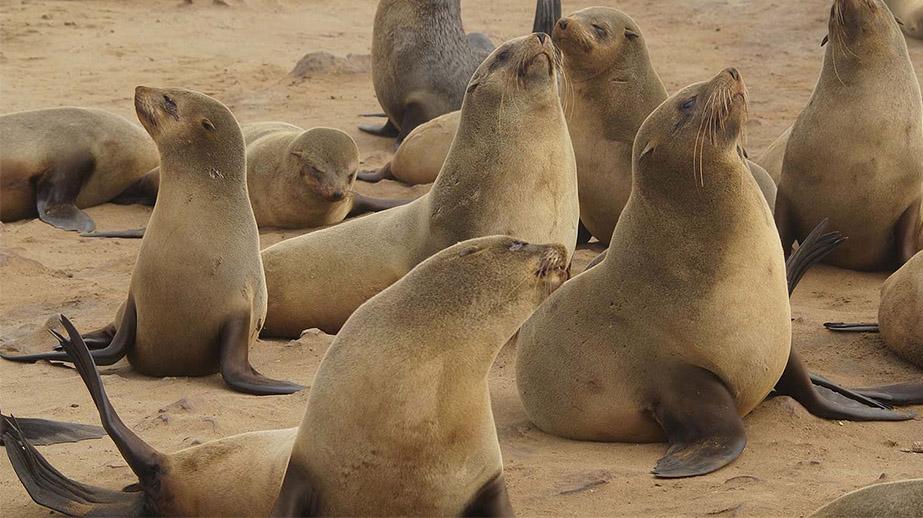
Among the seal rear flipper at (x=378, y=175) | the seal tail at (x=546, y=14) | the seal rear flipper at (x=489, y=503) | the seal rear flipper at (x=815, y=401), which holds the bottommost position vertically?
the seal rear flipper at (x=378, y=175)

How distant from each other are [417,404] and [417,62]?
7796 mm

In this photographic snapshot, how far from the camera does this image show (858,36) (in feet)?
22.9

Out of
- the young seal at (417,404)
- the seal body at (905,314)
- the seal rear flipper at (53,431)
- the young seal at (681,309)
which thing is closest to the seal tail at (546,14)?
the seal body at (905,314)

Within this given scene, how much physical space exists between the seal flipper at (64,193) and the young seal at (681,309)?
4586mm

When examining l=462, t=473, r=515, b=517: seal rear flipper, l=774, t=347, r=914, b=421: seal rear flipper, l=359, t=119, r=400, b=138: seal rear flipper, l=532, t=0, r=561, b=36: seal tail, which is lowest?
l=359, t=119, r=400, b=138: seal rear flipper

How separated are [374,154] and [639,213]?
5884mm

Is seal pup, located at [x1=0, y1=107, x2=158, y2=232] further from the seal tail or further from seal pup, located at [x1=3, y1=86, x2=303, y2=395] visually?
seal pup, located at [x1=3, y1=86, x2=303, y2=395]

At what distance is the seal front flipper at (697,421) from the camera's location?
442 cm

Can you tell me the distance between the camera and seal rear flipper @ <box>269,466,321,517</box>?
3.48 metres

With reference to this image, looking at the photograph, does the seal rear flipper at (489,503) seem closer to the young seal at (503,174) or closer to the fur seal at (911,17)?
the young seal at (503,174)

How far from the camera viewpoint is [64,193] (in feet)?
29.4

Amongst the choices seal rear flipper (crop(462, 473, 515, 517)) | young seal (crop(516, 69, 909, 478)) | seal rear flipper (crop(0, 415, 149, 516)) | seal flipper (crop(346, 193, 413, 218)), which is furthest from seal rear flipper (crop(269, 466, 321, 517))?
seal flipper (crop(346, 193, 413, 218))

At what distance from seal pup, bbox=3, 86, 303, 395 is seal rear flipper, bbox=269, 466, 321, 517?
2013 mm

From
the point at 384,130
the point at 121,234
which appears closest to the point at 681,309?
the point at 121,234
